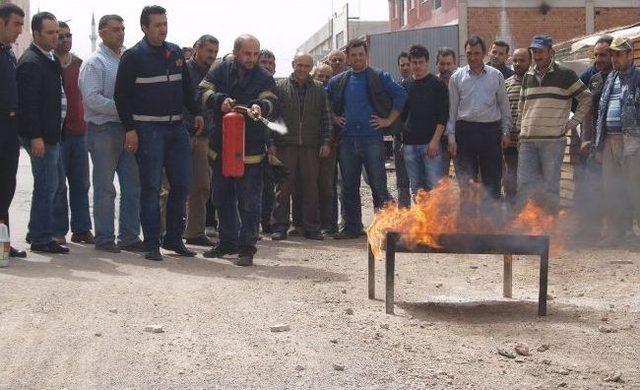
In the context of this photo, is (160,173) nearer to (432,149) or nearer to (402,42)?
(432,149)

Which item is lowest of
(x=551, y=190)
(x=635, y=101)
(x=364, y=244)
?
(x=364, y=244)

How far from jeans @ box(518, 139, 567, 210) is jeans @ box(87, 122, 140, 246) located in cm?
432

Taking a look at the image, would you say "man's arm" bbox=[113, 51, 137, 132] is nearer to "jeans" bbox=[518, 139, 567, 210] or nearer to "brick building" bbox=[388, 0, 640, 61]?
"jeans" bbox=[518, 139, 567, 210]

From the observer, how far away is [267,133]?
29.9ft

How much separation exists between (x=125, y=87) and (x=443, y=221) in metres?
3.66

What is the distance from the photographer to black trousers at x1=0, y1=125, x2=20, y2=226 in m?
8.58

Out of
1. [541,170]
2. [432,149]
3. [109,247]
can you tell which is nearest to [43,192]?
[109,247]

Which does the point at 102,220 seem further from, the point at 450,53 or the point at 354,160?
the point at 450,53

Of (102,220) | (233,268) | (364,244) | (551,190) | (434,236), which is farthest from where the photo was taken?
(364,244)

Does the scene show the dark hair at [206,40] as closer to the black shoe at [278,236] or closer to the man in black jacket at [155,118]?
the man in black jacket at [155,118]

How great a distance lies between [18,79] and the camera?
887 cm

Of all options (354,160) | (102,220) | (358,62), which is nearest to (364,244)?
(354,160)

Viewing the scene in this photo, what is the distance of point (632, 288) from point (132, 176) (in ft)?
16.8

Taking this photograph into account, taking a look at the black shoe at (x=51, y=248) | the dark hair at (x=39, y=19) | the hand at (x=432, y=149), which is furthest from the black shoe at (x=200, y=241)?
the dark hair at (x=39, y=19)
